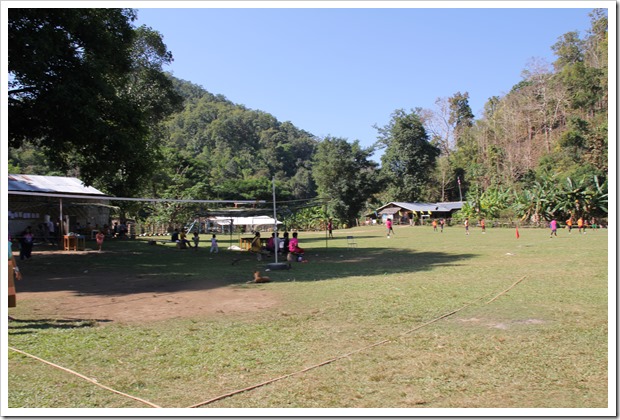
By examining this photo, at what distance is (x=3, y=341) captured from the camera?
5559 mm

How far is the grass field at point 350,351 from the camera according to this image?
16.4ft

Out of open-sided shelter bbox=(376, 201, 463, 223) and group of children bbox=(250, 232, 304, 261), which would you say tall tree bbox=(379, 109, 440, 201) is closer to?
open-sided shelter bbox=(376, 201, 463, 223)

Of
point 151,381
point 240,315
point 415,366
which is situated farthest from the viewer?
point 240,315

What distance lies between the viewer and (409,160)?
70938 mm

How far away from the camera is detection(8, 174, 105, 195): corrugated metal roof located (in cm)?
2735

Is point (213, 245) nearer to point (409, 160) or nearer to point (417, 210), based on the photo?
point (417, 210)

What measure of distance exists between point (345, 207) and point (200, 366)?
2226 inches

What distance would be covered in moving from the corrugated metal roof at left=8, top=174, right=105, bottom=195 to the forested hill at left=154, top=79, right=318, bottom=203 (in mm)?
21535

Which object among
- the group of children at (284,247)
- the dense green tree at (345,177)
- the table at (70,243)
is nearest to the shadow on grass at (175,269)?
the group of children at (284,247)

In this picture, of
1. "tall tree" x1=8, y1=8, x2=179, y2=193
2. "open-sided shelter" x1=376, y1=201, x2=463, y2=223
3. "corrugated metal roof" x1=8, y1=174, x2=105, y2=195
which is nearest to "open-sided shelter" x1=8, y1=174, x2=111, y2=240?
"corrugated metal roof" x1=8, y1=174, x2=105, y2=195

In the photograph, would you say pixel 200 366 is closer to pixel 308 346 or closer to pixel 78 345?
pixel 308 346

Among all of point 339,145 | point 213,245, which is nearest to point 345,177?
point 339,145

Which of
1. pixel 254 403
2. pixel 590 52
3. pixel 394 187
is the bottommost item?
pixel 254 403

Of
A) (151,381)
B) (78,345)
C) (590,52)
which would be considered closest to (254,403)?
(151,381)
